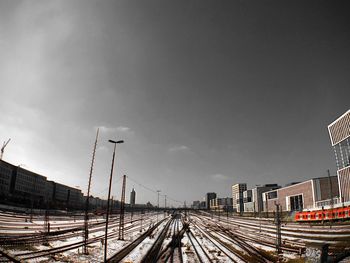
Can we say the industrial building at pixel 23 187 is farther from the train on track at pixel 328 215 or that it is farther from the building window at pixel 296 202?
the building window at pixel 296 202

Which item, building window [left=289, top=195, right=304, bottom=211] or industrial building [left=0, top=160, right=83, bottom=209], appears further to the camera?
building window [left=289, top=195, right=304, bottom=211]

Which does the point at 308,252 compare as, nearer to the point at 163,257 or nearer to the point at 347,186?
the point at 163,257

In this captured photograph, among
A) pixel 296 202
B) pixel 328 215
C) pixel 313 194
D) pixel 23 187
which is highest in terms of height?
pixel 23 187

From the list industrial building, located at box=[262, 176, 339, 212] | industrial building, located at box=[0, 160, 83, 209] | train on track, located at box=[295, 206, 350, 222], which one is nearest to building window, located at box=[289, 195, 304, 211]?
industrial building, located at box=[262, 176, 339, 212]

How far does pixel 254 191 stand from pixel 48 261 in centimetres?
18877

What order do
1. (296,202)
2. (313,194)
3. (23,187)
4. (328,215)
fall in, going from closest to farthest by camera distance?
(328,215) < (313,194) < (296,202) < (23,187)

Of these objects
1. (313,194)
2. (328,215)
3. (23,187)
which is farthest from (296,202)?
(23,187)

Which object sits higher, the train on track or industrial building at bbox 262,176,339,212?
industrial building at bbox 262,176,339,212

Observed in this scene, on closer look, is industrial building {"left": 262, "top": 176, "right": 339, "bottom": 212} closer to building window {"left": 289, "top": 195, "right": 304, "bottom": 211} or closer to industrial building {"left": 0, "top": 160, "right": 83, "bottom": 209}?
building window {"left": 289, "top": 195, "right": 304, "bottom": 211}

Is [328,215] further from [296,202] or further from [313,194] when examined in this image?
[296,202]

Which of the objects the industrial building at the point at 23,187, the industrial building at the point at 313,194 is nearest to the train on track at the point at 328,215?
the industrial building at the point at 313,194

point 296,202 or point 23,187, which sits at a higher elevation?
point 23,187

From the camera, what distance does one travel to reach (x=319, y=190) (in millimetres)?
99375

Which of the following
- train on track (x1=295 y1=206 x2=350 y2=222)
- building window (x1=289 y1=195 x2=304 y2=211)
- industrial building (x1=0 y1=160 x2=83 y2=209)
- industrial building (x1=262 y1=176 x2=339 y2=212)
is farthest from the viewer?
building window (x1=289 y1=195 x2=304 y2=211)
